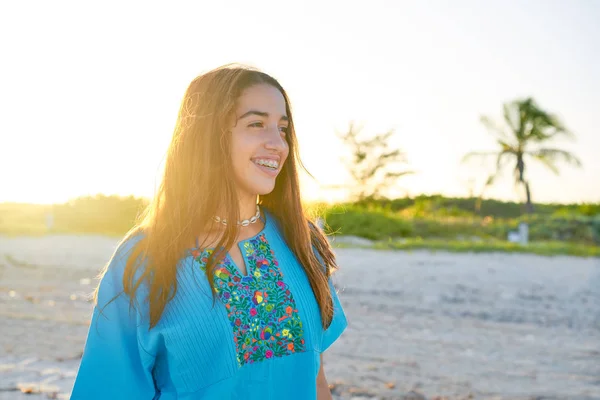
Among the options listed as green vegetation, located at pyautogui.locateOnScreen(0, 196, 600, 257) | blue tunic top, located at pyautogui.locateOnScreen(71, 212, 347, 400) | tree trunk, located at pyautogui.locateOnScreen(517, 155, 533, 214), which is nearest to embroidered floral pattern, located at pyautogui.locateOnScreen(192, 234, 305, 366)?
blue tunic top, located at pyautogui.locateOnScreen(71, 212, 347, 400)

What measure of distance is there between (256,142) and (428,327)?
18.7 ft

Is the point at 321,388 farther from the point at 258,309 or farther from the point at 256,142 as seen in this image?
the point at 256,142

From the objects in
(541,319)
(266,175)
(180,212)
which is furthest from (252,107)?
(541,319)

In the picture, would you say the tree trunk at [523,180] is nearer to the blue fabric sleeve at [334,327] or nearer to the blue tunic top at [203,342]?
the blue fabric sleeve at [334,327]

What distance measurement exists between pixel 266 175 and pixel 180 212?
28 centimetres

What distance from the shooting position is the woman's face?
193 centimetres

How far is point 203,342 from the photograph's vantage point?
1843 mm

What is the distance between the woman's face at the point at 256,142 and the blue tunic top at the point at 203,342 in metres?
0.25

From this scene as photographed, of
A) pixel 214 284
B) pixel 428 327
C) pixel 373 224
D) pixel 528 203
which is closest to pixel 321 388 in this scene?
pixel 214 284

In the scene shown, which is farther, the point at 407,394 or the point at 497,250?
the point at 497,250

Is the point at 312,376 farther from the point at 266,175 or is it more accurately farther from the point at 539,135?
the point at 539,135

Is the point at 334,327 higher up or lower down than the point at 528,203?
higher up

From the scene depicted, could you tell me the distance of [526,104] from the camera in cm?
2600

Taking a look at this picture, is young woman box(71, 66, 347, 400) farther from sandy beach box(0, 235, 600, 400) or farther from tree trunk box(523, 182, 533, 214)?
tree trunk box(523, 182, 533, 214)
